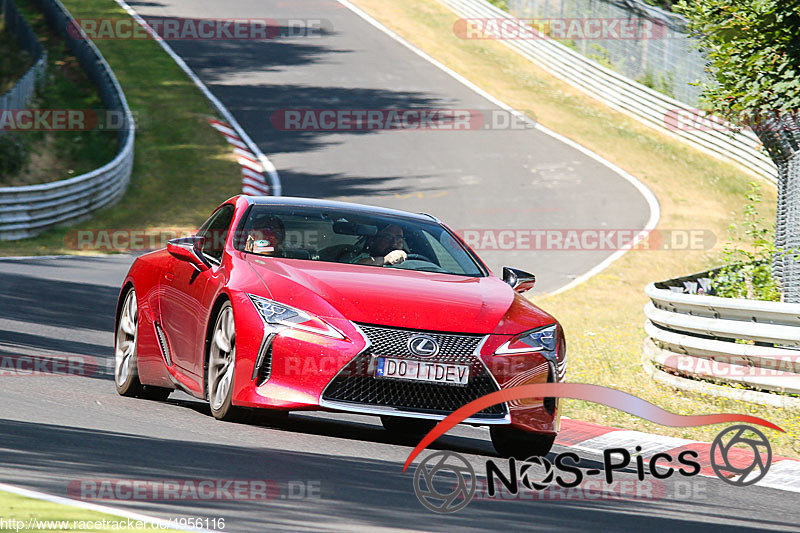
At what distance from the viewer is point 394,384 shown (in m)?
7.16

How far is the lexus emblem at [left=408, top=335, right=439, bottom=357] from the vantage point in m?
7.16

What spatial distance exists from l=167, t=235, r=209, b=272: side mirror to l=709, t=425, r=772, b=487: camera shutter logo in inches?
144

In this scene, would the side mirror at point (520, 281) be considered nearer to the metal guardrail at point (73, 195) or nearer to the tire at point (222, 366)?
the tire at point (222, 366)

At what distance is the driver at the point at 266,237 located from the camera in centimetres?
834

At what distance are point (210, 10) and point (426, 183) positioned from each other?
2108cm

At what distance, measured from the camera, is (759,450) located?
8.93 metres

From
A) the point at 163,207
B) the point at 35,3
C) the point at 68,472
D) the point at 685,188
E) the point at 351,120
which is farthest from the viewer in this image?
the point at 35,3

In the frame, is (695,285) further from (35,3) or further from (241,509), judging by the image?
(35,3)

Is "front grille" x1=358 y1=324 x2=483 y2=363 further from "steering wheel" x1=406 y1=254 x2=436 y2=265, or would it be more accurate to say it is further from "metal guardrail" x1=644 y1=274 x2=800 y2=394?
"metal guardrail" x1=644 y1=274 x2=800 y2=394

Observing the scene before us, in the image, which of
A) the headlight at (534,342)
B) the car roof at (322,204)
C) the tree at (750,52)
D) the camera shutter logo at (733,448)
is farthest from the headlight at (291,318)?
the tree at (750,52)

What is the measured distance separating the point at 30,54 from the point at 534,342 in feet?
109

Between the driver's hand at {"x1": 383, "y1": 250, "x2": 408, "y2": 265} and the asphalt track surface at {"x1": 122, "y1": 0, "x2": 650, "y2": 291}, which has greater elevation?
the driver's hand at {"x1": 383, "y1": 250, "x2": 408, "y2": 265}

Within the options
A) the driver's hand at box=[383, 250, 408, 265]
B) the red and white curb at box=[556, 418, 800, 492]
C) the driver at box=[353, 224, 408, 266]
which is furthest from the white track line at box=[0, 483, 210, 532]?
the red and white curb at box=[556, 418, 800, 492]

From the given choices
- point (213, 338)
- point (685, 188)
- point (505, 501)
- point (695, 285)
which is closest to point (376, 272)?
point (213, 338)
